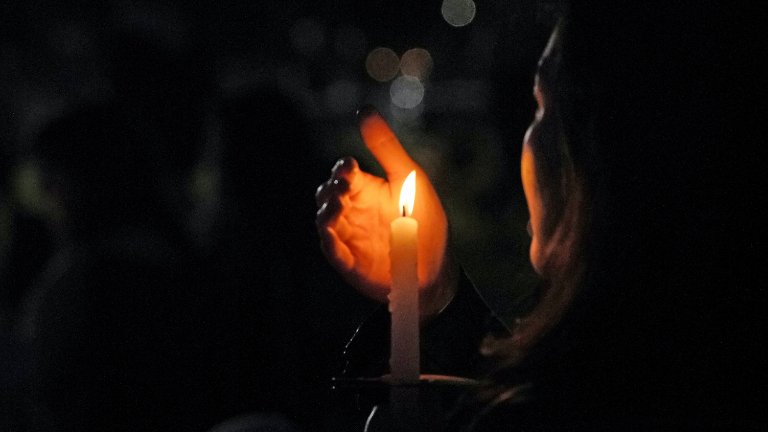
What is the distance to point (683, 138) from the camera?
21.3 inches

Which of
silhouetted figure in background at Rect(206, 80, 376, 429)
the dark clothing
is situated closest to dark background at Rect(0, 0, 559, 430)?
silhouetted figure in background at Rect(206, 80, 376, 429)

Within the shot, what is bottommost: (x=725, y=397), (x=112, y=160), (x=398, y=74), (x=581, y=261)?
(x=725, y=397)

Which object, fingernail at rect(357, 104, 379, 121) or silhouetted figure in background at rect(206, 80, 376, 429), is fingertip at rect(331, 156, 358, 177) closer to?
fingernail at rect(357, 104, 379, 121)

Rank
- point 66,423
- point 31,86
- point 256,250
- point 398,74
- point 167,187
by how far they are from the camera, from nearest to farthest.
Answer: point 66,423, point 256,250, point 167,187, point 31,86, point 398,74

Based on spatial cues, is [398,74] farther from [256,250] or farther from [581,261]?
[581,261]

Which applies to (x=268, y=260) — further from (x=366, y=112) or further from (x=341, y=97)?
(x=341, y=97)

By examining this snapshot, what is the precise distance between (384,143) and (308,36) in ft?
5.33

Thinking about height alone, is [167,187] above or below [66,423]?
above

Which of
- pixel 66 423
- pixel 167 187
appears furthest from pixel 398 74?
→ pixel 66 423

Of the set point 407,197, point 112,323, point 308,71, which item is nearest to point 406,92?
point 308,71

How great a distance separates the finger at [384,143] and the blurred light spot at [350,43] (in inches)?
65.7

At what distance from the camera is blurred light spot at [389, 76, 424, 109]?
2.51m

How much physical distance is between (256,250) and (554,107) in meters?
0.73

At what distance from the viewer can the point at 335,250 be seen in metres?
0.60
